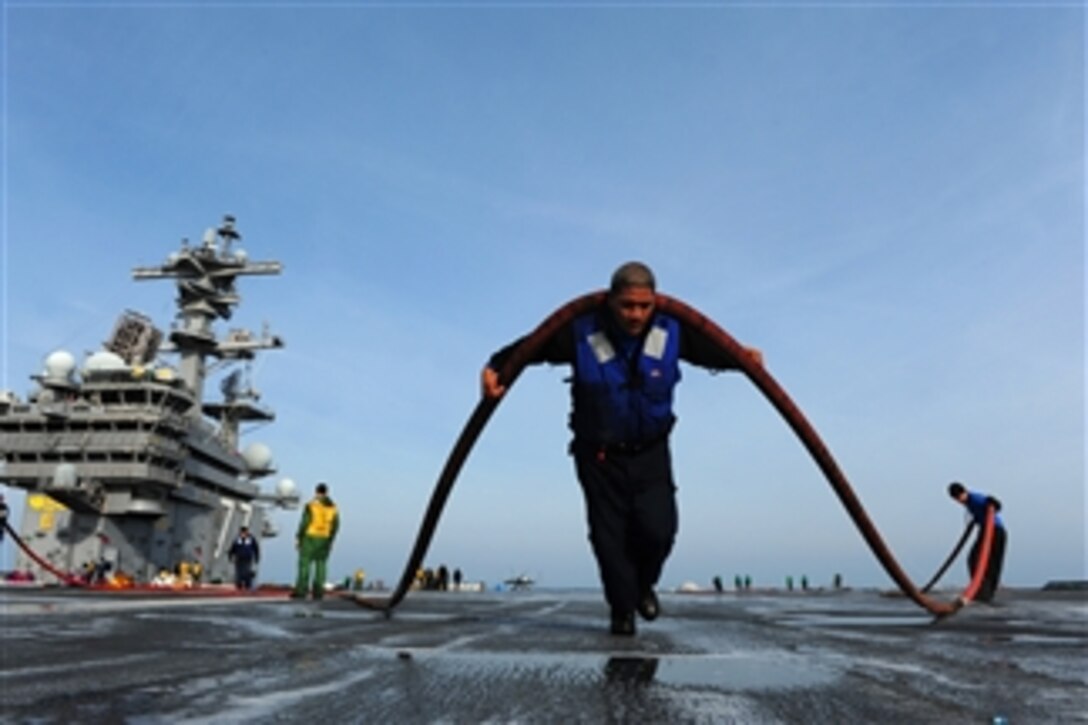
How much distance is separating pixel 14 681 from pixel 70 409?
4716 centimetres

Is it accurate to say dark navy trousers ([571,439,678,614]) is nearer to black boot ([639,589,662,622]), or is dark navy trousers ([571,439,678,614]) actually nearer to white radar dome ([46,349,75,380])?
black boot ([639,589,662,622])

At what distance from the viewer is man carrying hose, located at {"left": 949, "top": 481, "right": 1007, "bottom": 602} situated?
998cm

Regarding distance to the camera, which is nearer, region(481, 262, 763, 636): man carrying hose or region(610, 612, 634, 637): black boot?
region(481, 262, 763, 636): man carrying hose

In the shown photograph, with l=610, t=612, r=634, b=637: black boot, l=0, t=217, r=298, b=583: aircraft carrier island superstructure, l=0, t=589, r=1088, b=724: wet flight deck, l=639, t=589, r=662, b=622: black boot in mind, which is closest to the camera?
l=0, t=589, r=1088, b=724: wet flight deck

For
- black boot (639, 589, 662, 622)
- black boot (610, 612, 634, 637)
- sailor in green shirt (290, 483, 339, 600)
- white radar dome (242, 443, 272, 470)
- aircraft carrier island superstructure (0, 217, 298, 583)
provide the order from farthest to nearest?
white radar dome (242, 443, 272, 470) < aircraft carrier island superstructure (0, 217, 298, 583) < sailor in green shirt (290, 483, 339, 600) < black boot (639, 589, 662, 622) < black boot (610, 612, 634, 637)

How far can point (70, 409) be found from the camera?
140 ft

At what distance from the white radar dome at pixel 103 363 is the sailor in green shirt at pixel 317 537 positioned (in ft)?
121

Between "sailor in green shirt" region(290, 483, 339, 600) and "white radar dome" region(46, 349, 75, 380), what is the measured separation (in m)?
39.0

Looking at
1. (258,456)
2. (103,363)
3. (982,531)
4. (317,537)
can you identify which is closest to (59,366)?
(103,363)

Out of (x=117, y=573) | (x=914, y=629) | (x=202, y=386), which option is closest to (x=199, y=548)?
(x=117, y=573)

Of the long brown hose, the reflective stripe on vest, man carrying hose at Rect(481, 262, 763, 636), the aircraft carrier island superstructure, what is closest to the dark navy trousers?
man carrying hose at Rect(481, 262, 763, 636)

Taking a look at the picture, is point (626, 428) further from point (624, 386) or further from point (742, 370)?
point (742, 370)

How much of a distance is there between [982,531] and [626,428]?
799 cm

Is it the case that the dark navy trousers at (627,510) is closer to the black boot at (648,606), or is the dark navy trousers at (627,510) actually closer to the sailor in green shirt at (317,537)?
the black boot at (648,606)
